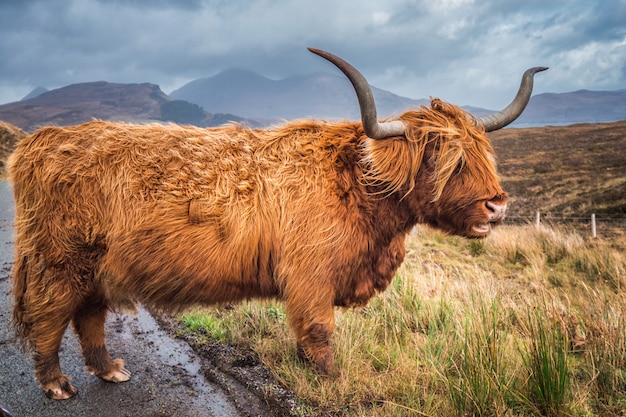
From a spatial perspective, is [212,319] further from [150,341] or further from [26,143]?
[26,143]

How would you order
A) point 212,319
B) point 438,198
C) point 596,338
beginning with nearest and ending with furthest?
point 438,198 < point 596,338 < point 212,319

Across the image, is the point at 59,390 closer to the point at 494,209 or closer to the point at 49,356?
the point at 49,356

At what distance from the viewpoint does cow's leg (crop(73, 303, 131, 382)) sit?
9.68 ft

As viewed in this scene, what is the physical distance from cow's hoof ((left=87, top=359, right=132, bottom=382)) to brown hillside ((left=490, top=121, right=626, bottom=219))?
1615 cm

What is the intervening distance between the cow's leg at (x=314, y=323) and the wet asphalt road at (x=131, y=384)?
0.62 metres

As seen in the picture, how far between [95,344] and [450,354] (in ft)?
8.50

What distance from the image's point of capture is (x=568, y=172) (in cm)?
2498

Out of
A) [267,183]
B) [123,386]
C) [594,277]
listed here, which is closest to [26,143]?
[267,183]

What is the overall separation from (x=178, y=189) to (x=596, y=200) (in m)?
18.9

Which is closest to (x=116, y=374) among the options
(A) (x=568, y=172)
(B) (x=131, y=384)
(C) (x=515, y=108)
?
(B) (x=131, y=384)

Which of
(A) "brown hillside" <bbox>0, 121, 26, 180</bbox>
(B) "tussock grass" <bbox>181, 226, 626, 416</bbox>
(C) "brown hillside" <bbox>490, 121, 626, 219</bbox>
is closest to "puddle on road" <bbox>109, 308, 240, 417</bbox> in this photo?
(B) "tussock grass" <bbox>181, 226, 626, 416</bbox>

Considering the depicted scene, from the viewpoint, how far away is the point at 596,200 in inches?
663

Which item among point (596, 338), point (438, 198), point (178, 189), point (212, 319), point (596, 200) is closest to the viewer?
point (178, 189)

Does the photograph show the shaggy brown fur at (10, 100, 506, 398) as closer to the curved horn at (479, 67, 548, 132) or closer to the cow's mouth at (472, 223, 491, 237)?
the cow's mouth at (472, 223, 491, 237)
